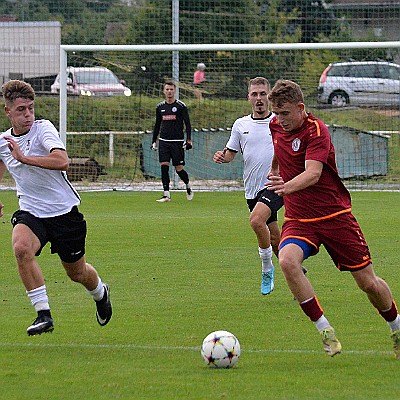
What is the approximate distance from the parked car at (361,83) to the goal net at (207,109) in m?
0.02

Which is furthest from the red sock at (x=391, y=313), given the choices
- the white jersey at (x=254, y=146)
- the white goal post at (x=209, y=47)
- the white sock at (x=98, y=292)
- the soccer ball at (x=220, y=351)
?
the white goal post at (x=209, y=47)

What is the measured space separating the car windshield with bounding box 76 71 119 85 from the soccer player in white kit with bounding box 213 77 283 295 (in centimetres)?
1430

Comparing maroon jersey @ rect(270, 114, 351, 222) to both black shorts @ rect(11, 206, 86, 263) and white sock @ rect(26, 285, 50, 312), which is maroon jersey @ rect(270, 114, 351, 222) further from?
white sock @ rect(26, 285, 50, 312)

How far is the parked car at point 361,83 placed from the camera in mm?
23812

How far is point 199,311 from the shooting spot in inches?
339

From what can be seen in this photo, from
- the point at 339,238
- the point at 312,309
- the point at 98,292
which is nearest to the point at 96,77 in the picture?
the point at 98,292

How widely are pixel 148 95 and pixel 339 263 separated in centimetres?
1748

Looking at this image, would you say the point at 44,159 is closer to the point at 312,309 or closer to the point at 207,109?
the point at 312,309

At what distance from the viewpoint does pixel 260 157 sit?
9.97 meters

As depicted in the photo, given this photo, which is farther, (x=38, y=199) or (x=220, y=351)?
(x=38, y=199)

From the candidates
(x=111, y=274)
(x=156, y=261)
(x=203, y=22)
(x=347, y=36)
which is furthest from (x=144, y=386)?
(x=347, y=36)

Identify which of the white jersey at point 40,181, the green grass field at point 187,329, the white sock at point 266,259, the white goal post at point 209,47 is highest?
the white goal post at point 209,47

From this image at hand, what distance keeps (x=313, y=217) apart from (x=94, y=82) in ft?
59.6

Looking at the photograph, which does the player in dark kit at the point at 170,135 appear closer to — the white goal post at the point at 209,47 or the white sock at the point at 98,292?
the white goal post at the point at 209,47
